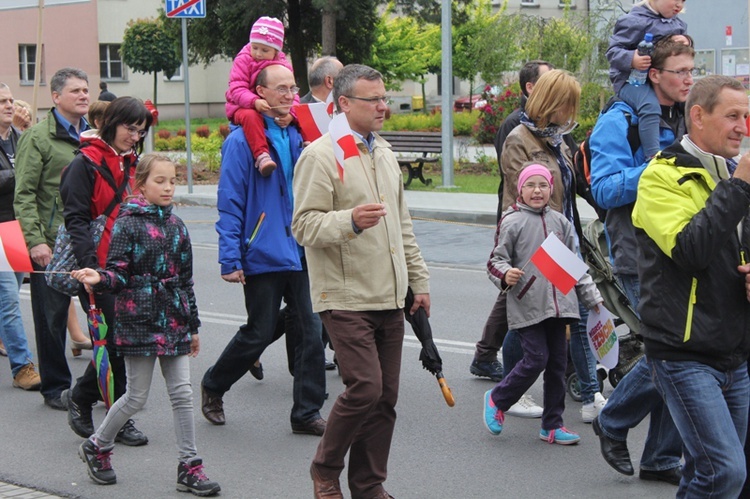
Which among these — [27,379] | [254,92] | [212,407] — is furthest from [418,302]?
[27,379]

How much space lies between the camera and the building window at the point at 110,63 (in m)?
51.8

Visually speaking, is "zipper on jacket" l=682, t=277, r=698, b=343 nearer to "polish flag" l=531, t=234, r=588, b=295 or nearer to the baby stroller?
"polish flag" l=531, t=234, r=588, b=295

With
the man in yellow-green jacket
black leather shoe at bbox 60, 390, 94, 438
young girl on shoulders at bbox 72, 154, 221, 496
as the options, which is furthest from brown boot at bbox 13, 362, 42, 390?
the man in yellow-green jacket

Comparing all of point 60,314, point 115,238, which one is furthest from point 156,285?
point 60,314

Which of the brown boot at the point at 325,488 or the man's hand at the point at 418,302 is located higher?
the man's hand at the point at 418,302

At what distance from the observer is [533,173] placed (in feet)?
20.2

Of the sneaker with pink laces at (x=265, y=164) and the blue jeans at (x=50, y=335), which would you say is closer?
the sneaker with pink laces at (x=265, y=164)

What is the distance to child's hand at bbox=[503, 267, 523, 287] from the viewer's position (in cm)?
609

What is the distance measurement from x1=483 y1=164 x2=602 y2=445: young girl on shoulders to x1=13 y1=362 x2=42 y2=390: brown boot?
127 inches

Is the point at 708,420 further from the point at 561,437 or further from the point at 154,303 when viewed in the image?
the point at 154,303

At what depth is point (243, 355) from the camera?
6547 mm

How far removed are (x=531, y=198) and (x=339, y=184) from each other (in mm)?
1551

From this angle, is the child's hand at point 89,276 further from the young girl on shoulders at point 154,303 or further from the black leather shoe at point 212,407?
the black leather shoe at point 212,407

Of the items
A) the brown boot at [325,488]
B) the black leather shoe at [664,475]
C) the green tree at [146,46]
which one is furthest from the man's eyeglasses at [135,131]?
the green tree at [146,46]
